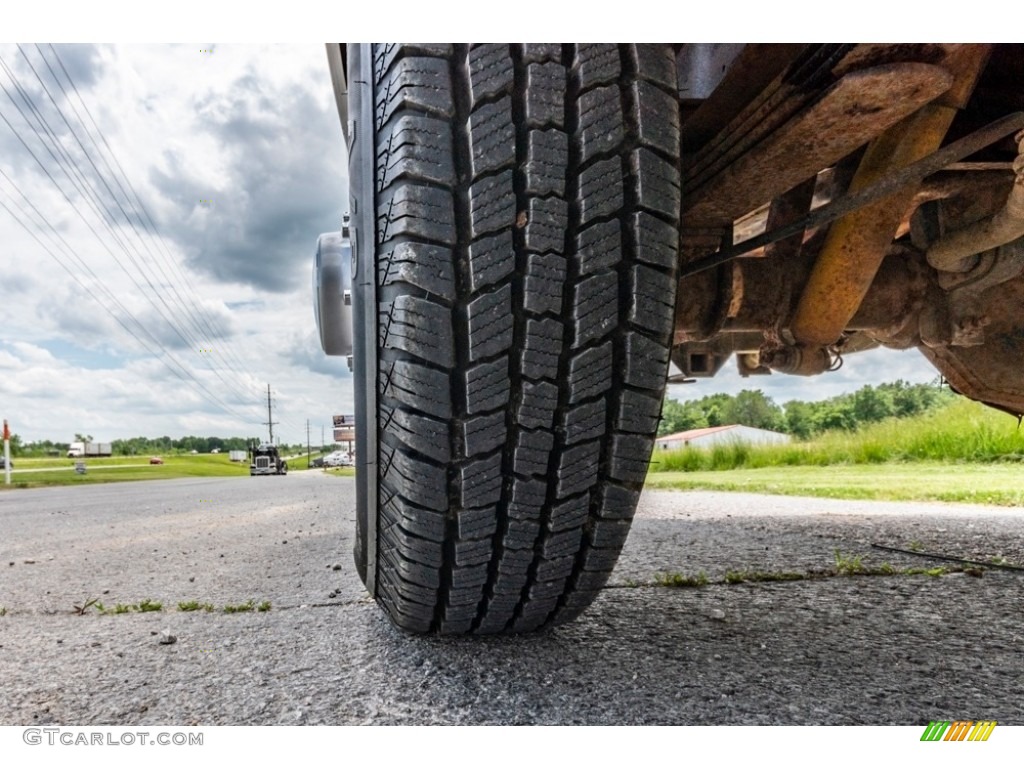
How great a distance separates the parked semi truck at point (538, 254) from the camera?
2.22 ft

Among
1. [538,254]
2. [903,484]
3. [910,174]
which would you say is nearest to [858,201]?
[910,174]

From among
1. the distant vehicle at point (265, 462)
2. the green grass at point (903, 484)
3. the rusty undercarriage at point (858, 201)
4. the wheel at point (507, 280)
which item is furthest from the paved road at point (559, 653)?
the distant vehicle at point (265, 462)

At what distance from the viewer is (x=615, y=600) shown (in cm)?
117

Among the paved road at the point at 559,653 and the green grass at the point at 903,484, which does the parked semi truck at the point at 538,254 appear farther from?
the green grass at the point at 903,484

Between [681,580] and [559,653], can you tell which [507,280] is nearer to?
[559,653]

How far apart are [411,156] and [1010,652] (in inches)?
39.6

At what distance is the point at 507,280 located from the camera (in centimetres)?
69

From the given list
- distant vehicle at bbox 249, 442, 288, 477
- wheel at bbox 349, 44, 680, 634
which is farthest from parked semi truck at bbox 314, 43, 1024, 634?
distant vehicle at bbox 249, 442, 288, 477

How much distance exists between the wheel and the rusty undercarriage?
0.68 feet

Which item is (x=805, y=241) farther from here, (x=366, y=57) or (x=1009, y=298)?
(x=366, y=57)
